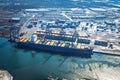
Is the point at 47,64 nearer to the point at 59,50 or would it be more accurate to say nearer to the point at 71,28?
the point at 59,50

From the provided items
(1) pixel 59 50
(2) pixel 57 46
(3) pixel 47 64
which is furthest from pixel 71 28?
(3) pixel 47 64

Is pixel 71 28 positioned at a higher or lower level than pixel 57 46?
higher

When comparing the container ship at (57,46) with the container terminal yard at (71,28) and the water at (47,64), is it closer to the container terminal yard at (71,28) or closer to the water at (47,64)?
the container terminal yard at (71,28)

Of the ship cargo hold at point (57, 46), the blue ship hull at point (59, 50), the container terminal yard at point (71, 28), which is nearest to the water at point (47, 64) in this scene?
the blue ship hull at point (59, 50)

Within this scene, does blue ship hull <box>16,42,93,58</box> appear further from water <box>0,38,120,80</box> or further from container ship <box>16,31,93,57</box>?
water <box>0,38,120,80</box>

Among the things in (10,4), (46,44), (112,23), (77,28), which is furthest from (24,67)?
(10,4)

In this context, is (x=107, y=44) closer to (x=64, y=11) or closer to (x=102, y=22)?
(x=102, y=22)

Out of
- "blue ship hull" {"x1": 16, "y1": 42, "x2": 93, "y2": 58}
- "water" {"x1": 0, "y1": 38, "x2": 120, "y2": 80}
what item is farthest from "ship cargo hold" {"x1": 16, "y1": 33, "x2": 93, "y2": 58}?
"water" {"x1": 0, "y1": 38, "x2": 120, "y2": 80}
